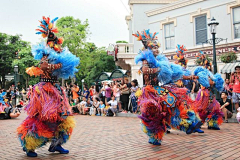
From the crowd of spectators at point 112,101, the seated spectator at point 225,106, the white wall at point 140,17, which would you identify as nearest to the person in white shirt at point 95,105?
the crowd of spectators at point 112,101

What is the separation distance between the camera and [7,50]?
124ft

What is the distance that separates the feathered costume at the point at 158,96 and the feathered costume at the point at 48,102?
145 centimetres

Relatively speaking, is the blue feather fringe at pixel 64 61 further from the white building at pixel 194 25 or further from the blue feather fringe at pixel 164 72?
the white building at pixel 194 25

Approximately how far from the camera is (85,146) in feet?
16.8

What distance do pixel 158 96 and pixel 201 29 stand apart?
40.4 ft

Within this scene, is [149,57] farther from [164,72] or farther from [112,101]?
[112,101]

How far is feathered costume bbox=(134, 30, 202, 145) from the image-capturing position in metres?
4.93

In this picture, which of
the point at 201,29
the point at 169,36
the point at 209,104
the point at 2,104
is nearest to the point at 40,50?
the point at 209,104

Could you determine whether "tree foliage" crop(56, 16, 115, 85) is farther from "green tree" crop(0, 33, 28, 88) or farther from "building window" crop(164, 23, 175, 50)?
"building window" crop(164, 23, 175, 50)

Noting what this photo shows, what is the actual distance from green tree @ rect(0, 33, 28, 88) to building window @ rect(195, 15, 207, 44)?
30.3m

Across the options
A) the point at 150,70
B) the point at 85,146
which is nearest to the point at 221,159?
the point at 150,70

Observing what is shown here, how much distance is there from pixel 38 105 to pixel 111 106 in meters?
7.99

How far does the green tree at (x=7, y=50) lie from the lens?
124 ft

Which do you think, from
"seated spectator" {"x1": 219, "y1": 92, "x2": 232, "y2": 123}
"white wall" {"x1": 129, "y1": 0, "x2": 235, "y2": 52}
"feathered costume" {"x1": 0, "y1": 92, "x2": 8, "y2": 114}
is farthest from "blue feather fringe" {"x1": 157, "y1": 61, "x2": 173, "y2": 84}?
"white wall" {"x1": 129, "y1": 0, "x2": 235, "y2": 52}
